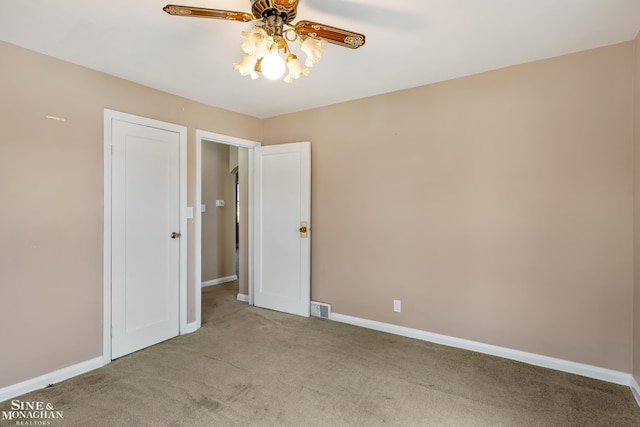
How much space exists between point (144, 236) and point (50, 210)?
0.75 m

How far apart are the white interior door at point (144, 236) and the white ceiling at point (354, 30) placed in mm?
605

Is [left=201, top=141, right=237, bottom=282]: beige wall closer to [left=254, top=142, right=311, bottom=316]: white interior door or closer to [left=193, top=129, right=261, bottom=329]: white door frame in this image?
[left=193, top=129, right=261, bottom=329]: white door frame

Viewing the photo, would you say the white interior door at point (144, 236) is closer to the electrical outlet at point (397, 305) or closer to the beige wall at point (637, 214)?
the electrical outlet at point (397, 305)

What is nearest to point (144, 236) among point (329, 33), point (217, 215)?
→ point (329, 33)

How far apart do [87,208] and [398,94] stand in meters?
3.03

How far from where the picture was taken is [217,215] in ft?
18.6

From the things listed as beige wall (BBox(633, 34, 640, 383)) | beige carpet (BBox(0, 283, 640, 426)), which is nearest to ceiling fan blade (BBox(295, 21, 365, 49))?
beige wall (BBox(633, 34, 640, 383))

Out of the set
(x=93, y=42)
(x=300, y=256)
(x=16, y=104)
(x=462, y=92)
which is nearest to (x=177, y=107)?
(x=93, y=42)

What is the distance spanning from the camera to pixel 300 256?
3.92 m

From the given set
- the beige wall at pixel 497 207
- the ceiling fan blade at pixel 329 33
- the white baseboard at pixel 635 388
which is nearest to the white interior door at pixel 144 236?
the beige wall at pixel 497 207

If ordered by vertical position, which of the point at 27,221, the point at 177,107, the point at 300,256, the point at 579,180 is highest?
the point at 177,107

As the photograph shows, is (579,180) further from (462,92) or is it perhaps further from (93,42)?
(93,42)

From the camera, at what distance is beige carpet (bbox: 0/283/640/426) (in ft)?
6.72

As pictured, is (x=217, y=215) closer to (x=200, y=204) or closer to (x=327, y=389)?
(x=200, y=204)
